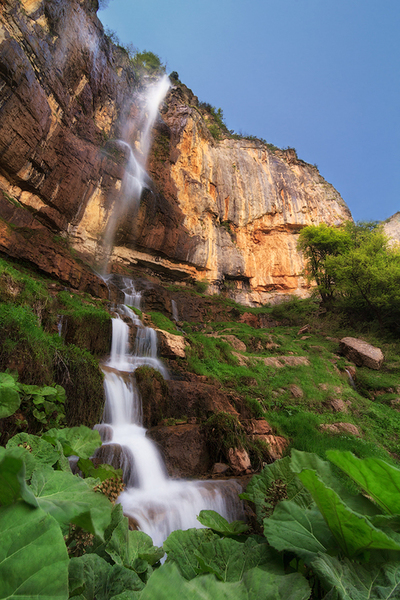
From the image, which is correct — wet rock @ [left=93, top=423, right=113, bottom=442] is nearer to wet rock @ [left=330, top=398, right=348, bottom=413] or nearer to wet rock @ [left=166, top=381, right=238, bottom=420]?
wet rock @ [left=166, top=381, right=238, bottom=420]

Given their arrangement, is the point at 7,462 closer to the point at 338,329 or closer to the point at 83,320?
the point at 83,320

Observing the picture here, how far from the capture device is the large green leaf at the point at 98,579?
57 cm

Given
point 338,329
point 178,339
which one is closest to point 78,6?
point 178,339

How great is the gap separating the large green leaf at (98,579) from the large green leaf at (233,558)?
6.3 inches

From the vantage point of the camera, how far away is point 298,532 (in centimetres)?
66

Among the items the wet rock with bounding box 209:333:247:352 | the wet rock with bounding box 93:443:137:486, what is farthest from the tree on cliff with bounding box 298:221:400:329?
the wet rock with bounding box 93:443:137:486

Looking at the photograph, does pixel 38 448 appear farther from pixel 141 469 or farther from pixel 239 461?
pixel 239 461

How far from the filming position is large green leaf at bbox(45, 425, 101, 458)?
51.1 inches

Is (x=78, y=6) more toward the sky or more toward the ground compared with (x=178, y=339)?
more toward the sky

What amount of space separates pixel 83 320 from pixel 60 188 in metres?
12.1

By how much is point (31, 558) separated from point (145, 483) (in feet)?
16.5

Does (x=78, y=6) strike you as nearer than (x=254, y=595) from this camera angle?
No

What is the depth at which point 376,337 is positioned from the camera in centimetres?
1598

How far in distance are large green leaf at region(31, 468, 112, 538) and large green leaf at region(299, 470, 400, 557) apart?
0.44m
